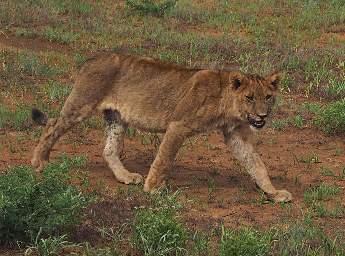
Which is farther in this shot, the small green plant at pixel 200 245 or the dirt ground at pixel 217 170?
the dirt ground at pixel 217 170

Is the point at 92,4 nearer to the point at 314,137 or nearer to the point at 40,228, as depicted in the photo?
the point at 314,137

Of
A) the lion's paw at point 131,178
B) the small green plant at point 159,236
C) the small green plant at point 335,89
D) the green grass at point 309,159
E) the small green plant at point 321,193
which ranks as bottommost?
the small green plant at point 335,89

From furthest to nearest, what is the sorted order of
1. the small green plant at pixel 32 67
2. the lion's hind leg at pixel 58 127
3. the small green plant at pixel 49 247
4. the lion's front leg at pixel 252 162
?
the small green plant at pixel 32 67
the lion's hind leg at pixel 58 127
the lion's front leg at pixel 252 162
the small green plant at pixel 49 247

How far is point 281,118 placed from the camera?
12156 millimetres

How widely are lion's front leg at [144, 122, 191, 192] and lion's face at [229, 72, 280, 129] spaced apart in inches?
25.8

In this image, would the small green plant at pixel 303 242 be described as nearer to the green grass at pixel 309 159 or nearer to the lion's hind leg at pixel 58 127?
the lion's hind leg at pixel 58 127

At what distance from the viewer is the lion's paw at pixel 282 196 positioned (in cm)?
821

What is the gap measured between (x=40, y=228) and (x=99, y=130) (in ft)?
16.4

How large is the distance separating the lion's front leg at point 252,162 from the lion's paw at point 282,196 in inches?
0.6

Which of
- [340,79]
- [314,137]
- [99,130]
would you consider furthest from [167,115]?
[340,79]

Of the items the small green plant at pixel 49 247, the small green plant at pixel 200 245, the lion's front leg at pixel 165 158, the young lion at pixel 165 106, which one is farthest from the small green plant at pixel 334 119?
the small green plant at pixel 49 247

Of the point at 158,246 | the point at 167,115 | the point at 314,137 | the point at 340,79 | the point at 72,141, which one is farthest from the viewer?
the point at 340,79

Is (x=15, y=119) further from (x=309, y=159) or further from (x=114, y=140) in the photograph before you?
(x=309, y=159)

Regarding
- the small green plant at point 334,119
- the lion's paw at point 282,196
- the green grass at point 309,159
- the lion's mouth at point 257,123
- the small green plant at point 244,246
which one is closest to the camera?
the small green plant at point 244,246
